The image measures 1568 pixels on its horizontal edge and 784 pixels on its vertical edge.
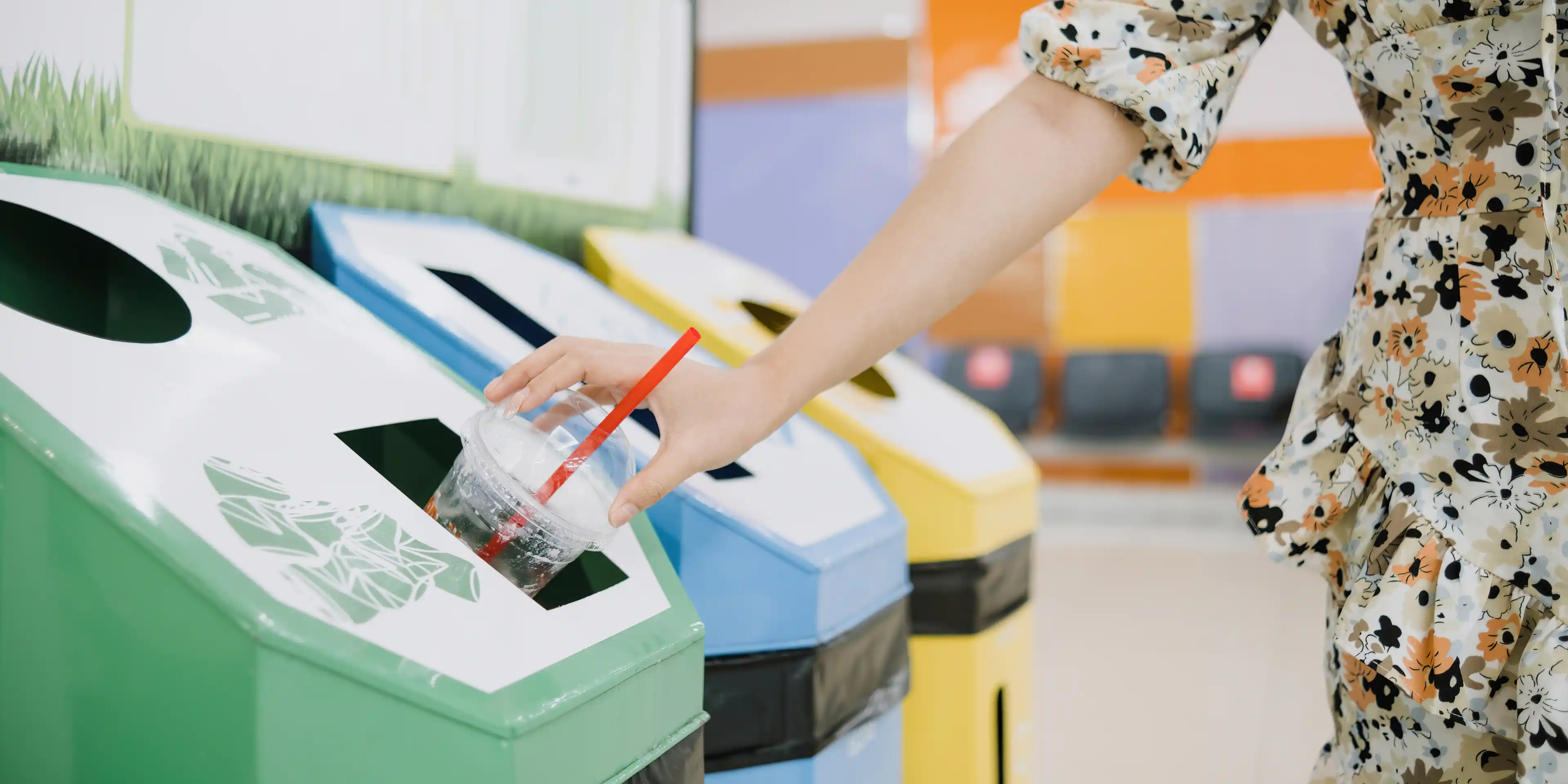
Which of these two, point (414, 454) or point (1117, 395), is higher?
point (414, 454)

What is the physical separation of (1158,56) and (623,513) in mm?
450

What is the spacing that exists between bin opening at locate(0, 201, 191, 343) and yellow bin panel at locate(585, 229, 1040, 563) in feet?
1.94

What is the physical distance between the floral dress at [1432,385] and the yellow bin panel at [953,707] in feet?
1.91

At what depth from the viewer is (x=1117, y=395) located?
4621mm

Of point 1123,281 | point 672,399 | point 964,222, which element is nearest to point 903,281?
point 964,222

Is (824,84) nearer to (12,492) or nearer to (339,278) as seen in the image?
(339,278)

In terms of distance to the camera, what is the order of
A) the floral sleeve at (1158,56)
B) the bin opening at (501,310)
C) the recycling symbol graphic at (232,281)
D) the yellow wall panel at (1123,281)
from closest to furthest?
the floral sleeve at (1158,56) < the recycling symbol graphic at (232,281) < the bin opening at (501,310) < the yellow wall panel at (1123,281)

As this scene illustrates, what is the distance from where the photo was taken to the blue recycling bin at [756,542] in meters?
0.91

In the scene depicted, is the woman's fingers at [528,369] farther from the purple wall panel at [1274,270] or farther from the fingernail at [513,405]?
the purple wall panel at [1274,270]

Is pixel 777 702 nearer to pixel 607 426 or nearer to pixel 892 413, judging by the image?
pixel 607 426

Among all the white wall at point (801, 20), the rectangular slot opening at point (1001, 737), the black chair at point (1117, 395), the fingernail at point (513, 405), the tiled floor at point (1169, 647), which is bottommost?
the tiled floor at point (1169, 647)

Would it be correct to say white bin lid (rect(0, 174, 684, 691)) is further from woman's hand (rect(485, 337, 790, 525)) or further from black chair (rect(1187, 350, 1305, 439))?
black chair (rect(1187, 350, 1305, 439))

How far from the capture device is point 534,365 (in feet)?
2.39

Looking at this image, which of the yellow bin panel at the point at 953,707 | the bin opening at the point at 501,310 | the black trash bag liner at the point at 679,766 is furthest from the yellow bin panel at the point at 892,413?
the black trash bag liner at the point at 679,766
